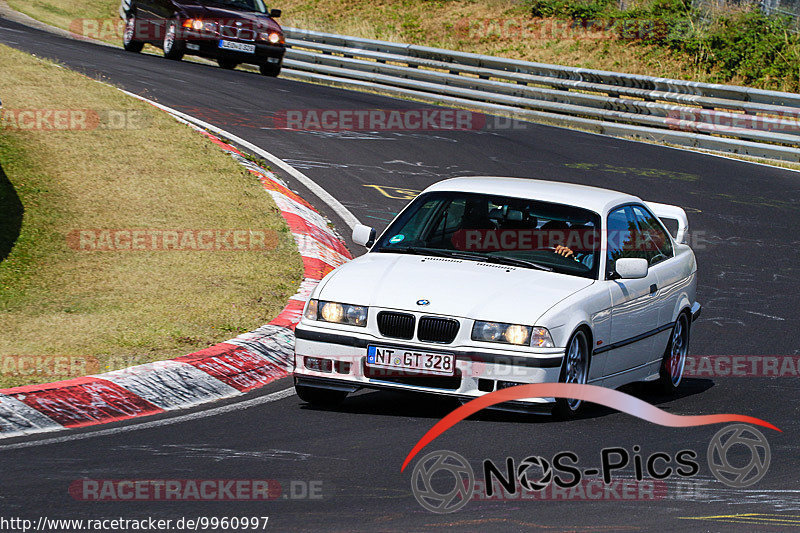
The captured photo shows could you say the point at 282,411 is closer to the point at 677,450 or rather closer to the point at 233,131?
the point at 677,450

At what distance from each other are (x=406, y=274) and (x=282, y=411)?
1.17 meters

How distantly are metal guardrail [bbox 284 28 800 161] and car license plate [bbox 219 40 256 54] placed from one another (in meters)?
2.52

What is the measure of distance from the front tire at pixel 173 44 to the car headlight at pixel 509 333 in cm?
1973

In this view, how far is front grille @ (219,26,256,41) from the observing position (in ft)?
82.9

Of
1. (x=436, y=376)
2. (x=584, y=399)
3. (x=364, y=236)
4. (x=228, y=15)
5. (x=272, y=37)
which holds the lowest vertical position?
(x=584, y=399)

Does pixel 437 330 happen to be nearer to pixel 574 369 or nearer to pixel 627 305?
pixel 574 369

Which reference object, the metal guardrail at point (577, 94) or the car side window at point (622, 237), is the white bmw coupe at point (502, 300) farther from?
the metal guardrail at point (577, 94)

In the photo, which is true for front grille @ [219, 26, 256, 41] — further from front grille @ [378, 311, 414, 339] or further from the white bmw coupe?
front grille @ [378, 311, 414, 339]

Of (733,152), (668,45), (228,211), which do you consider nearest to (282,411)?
(228,211)

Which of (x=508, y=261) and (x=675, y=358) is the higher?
(x=508, y=261)

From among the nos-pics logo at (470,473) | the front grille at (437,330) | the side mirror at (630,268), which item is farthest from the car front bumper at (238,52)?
the nos-pics logo at (470,473)

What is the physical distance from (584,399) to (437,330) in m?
1.19

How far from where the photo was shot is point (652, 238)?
30.3 feet

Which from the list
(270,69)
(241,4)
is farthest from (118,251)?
(270,69)
